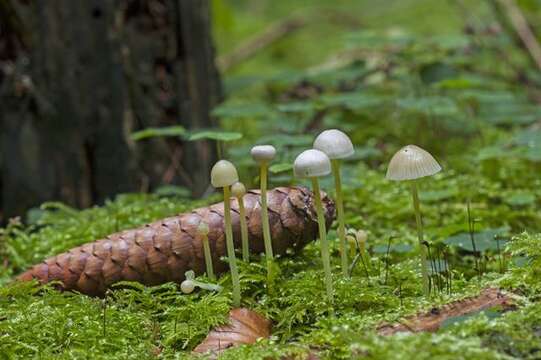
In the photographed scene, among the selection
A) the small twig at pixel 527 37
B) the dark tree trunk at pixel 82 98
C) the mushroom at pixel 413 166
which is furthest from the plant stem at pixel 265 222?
the small twig at pixel 527 37

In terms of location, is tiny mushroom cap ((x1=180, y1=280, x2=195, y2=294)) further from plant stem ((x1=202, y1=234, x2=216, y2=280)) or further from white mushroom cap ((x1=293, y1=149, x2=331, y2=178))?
white mushroom cap ((x1=293, y1=149, x2=331, y2=178))

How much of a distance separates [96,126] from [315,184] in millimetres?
2024

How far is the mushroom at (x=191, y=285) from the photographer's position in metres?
1.69

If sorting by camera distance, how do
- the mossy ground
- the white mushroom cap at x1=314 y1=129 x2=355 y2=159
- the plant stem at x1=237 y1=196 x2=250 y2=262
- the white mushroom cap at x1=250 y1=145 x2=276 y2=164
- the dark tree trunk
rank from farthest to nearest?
the dark tree trunk
the plant stem at x1=237 y1=196 x2=250 y2=262
the white mushroom cap at x1=250 y1=145 x2=276 y2=164
the white mushroom cap at x1=314 y1=129 x2=355 y2=159
the mossy ground

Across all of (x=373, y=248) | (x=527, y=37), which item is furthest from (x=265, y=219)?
(x=527, y=37)

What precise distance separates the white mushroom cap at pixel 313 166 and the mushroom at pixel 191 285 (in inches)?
14.8

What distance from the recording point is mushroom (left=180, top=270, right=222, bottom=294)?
1693 mm

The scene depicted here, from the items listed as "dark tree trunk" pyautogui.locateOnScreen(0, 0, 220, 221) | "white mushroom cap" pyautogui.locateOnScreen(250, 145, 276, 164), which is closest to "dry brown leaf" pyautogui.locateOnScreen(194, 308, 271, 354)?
"white mushroom cap" pyautogui.locateOnScreen(250, 145, 276, 164)

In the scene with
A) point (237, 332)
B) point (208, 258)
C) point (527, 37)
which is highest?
point (527, 37)

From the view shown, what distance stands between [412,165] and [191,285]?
0.59 metres

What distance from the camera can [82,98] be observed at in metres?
3.38

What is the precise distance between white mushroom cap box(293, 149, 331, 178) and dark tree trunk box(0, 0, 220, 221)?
193 centimetres

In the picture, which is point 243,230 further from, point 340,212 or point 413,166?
point 413,166

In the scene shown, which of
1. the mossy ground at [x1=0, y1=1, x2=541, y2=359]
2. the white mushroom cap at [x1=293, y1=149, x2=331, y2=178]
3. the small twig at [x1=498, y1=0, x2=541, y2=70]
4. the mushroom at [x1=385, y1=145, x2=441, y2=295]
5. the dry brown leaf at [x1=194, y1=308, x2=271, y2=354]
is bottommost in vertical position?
the dry brown leaf at [x1=194, y1=308, x2=271, y2=354]
